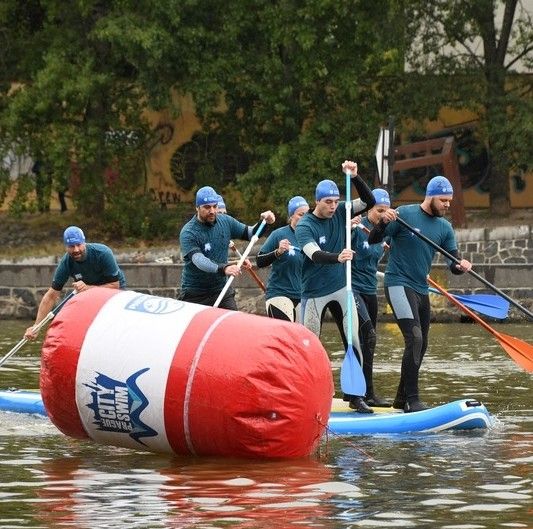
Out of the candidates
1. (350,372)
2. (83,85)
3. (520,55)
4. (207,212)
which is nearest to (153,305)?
(350,372)

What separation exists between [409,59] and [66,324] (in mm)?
23661

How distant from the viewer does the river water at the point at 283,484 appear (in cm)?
988

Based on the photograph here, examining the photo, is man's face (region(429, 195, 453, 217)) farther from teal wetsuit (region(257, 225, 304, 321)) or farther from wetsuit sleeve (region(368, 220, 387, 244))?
teal wetsuit (region(257, 225, 304, 321))

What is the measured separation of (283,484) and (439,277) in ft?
64.7

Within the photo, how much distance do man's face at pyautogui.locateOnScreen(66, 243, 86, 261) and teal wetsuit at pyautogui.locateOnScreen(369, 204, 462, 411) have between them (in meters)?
2.74

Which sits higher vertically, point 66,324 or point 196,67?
point 196,67

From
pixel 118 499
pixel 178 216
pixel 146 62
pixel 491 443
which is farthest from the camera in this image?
pixel 178 216

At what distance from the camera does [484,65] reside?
35344 mm

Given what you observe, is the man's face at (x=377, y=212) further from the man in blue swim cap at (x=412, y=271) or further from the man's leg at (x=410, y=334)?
the man's leg at (x=410, y=334)

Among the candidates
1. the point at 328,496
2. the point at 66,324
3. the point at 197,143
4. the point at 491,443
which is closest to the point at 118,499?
the point at 328,496

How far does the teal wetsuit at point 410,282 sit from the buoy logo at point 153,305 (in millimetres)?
2704

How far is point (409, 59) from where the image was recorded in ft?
115

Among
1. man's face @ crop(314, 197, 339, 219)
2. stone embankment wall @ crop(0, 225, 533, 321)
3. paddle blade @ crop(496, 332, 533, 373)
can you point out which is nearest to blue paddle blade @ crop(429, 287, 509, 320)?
paddle blade @ crop(496, 332, 533, 373)

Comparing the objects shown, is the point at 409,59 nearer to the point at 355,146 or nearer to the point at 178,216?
the point at 355,146
